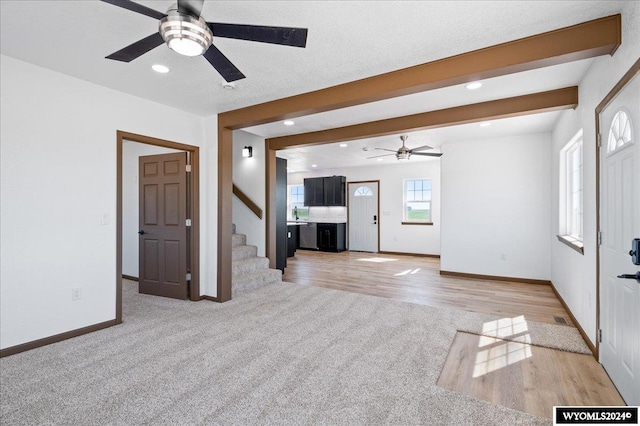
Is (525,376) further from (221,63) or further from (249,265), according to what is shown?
(249,265)

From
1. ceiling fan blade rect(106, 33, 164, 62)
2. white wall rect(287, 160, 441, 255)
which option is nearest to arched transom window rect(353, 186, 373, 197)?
white wall rect(287, 160, 441, 255)

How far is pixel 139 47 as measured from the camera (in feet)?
6.37

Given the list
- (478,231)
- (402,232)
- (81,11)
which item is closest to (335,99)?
(81,11)

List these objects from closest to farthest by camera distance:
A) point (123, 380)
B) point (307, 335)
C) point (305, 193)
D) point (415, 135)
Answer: point (123, 380) < point (307, 335) < point (415, 135) < point (305, 193)

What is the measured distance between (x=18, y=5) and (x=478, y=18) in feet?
9.89

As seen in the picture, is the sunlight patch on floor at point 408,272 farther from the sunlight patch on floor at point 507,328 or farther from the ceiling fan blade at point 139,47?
the ceiling fan blade at point 139,47

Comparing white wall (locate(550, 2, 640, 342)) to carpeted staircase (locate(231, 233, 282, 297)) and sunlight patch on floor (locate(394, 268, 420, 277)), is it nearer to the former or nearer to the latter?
sunlight patch on floor (locate(394, 268, 420, 277))

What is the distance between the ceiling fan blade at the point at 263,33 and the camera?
1.71m

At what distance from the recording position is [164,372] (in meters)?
2.37

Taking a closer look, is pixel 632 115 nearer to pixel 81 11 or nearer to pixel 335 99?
pixel 335 99

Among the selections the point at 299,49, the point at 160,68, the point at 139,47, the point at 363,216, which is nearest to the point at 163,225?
the point at 160,68

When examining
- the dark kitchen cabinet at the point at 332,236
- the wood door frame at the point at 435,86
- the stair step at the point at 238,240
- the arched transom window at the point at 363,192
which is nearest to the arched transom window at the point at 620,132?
the wood door frame at the point at 435,86

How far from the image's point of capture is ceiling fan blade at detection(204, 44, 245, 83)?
2.00m

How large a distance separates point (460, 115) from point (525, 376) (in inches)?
113
